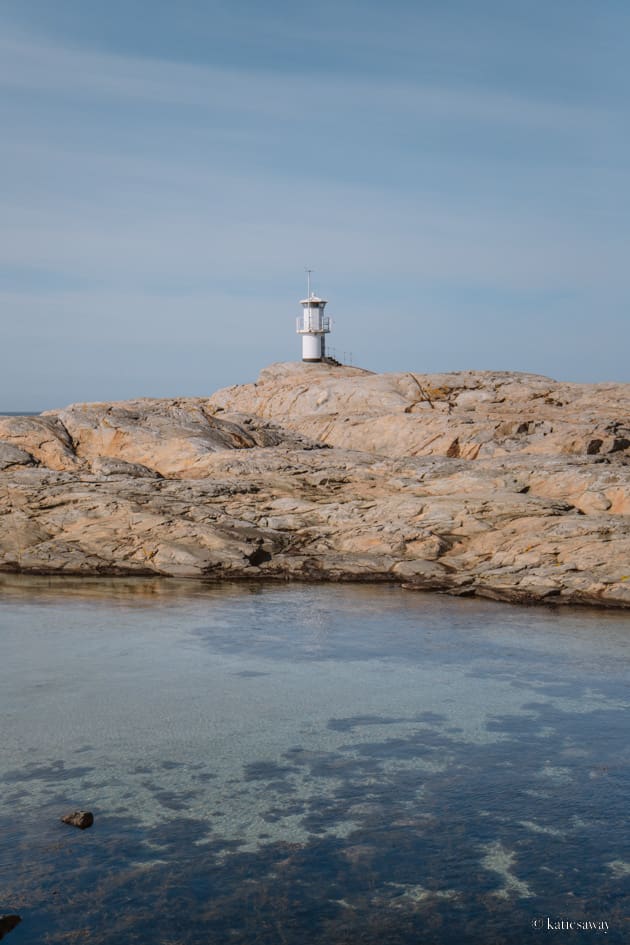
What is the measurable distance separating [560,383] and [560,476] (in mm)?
15582

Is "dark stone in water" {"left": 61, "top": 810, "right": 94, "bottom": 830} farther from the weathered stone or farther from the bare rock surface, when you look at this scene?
the weathered stone

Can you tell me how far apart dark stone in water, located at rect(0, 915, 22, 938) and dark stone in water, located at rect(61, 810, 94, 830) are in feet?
6.46

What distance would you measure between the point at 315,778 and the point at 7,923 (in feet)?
15.3

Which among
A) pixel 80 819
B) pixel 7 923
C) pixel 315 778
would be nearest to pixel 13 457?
pixel 315 778

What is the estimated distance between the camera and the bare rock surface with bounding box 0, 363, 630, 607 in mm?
24859

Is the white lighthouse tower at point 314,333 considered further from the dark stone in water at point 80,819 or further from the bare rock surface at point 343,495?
the dark stone in water at point 80,819

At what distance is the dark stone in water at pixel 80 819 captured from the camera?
1005 cm

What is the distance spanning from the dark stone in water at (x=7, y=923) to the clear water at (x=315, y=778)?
81 millimetres

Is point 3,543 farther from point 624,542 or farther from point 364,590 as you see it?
point 624,542

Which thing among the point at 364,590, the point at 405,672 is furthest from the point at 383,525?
the point at 405,672

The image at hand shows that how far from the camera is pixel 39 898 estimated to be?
849 centimetres

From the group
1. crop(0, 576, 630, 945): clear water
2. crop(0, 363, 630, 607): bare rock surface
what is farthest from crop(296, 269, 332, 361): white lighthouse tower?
crop(0, 576, 630, 945): clear water

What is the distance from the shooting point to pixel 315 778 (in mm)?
11719

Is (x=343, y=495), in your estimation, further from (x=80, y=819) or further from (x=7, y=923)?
(x=7, y=923)
